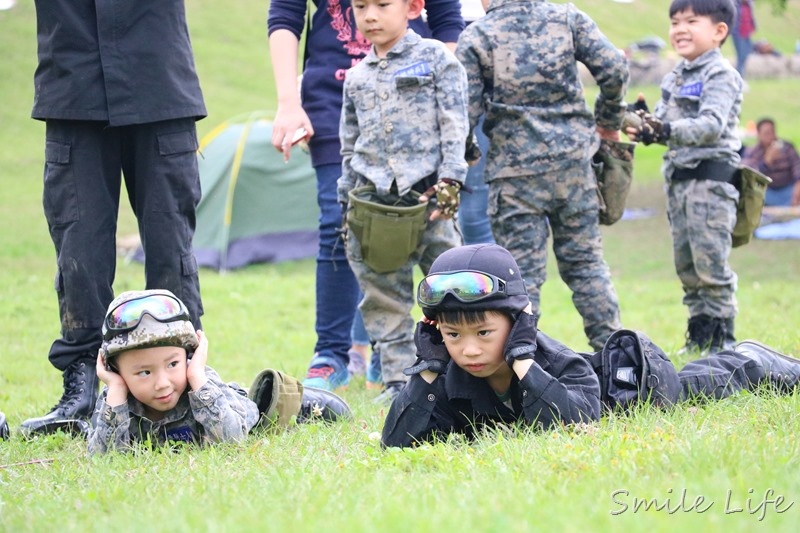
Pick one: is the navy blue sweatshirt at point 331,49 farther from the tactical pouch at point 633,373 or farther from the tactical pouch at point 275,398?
the tactical pouch at point 633,373

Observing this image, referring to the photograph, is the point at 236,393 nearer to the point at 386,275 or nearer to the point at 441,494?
the point at 386,275

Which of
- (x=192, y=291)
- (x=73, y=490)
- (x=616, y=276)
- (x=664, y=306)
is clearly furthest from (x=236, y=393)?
(x=616, y=276)

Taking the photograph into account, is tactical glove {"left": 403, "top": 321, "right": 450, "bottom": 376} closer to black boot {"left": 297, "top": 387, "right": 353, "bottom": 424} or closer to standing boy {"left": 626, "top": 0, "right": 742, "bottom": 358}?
black boot {"left": 297, "top": 387, "right": 353, "bottom": 424}

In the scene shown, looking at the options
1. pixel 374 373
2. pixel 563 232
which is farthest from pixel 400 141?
pixel 374 373

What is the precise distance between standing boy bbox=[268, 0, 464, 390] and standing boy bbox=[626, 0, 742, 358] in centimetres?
156

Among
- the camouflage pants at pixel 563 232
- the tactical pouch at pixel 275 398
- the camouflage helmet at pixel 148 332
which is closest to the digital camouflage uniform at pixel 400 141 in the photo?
the camouflage pants at pixel 563 232

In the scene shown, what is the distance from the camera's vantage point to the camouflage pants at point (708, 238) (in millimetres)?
6641

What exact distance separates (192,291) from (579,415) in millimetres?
2122

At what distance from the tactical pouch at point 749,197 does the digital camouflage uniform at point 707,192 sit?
0.07 meters

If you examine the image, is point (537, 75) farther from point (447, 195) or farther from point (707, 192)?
point (707, 192)

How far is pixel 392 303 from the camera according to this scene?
5.70 m

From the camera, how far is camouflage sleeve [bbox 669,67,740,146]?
6379 millimetres

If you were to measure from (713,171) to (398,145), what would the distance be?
88.2 inches

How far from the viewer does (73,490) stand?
3.73 meters
